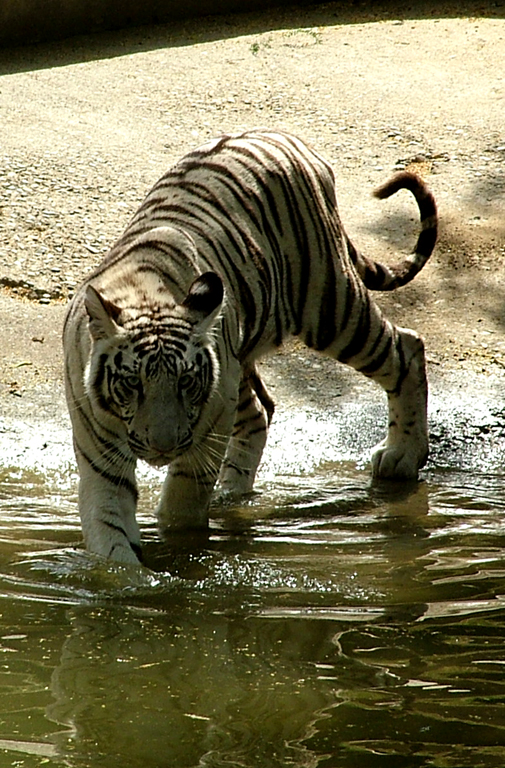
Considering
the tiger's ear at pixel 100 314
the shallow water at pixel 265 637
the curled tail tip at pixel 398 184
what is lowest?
the shallow water at pixel 265 637

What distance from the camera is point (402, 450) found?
5281mm

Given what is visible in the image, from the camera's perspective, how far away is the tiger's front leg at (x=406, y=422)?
527 centimetres

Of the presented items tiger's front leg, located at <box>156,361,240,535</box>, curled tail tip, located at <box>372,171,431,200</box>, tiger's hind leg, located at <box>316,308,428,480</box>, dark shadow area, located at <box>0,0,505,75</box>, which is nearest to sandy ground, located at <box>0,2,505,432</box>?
dark shadow area, located at <box>0,0,505,75</box>

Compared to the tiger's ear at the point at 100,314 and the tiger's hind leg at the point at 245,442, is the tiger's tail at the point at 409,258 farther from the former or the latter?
the tiger's ear at the point at 100,314

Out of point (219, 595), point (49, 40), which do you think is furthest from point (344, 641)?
point (49, 40)

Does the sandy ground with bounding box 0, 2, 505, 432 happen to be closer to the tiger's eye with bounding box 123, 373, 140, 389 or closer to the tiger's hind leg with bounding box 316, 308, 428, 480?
the tiger's hind leg with bounding box 316, 308, 428, 480

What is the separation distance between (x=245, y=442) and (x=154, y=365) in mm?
1555

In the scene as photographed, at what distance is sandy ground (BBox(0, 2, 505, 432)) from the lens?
20.9ft

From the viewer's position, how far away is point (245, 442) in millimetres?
5223

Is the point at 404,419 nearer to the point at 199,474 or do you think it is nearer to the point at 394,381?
the point at 394,381

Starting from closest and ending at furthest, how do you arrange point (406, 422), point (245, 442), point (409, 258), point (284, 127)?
1. point (245, 442)
2. point (406, 422)
3. point (409, 258)
4. point (284, 127)

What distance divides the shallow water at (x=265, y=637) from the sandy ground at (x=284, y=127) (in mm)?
1322

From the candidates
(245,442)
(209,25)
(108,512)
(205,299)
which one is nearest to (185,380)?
(205,299)

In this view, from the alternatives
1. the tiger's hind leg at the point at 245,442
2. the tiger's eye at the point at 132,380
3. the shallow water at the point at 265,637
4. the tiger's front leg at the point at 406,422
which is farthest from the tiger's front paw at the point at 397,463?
the tiger's eye at the point at 132,380
